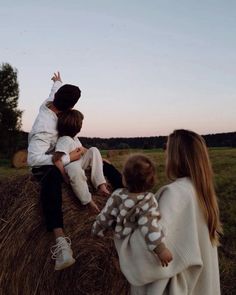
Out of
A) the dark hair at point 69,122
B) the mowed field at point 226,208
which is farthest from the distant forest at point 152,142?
the dark hair at point 69,122

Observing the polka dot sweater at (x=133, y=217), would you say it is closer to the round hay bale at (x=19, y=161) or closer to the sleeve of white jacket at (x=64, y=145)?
the sleeve of white jacket at (x=64, y=145)

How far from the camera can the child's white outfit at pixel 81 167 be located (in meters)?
4.22

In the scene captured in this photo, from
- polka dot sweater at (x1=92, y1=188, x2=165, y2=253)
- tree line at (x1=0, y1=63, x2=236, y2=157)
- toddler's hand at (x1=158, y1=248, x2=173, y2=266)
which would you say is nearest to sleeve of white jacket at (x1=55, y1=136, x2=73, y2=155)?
polka dot sweater at (x1=92, y1=188, x2=165, y2=253)

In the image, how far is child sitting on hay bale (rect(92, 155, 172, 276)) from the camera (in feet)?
10.6

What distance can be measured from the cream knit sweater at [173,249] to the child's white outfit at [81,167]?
3.07 feet

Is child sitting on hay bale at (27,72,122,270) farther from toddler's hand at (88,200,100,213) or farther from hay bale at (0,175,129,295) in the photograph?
toddler's hand at (88,200,100,213)

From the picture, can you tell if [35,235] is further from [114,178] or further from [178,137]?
[178,137]

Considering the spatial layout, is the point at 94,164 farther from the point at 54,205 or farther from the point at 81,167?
the point at 54,205

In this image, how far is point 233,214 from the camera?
9.34 meters

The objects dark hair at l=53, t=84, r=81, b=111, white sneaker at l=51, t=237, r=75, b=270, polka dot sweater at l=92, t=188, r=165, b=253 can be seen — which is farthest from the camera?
dark hair at l=53, t=84, r=81, b=111

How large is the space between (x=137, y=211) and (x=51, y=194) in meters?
1.10

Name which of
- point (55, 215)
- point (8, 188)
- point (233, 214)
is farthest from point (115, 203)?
point (233, 214)

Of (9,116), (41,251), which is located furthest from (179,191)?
(9,116)

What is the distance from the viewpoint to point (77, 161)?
4316 millimetres
